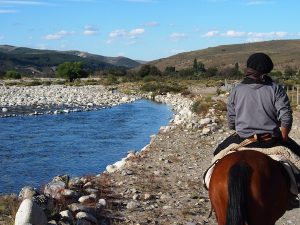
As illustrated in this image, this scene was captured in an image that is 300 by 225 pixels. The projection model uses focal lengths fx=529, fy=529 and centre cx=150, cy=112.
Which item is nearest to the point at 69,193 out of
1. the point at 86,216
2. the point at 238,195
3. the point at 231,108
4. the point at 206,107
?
the point at 86,216

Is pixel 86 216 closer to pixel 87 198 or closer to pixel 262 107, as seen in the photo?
pixel 87 198

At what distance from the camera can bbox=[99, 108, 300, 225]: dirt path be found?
25.2 ft

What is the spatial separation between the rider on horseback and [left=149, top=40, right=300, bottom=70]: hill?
327 feet

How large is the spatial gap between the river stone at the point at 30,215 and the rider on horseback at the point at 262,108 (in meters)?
2.71

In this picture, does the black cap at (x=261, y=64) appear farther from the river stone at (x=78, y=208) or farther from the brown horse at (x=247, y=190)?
the river stone at (x=78, y=208)

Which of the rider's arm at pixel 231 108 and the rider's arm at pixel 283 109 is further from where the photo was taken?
the rider's arm at pixel 231 108

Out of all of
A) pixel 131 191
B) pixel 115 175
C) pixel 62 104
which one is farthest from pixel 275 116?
pixel 62 104

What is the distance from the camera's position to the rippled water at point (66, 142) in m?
13.3

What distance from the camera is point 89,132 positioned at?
21234 millimetres

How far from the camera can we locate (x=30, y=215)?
6.27 m

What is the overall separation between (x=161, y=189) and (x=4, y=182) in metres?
4.25

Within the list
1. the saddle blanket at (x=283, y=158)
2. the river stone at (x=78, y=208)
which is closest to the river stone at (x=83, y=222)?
the river stone at (x=78, y=208)

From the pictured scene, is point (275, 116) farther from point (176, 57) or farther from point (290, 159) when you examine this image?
point (176, 57)

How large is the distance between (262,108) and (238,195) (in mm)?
1186
